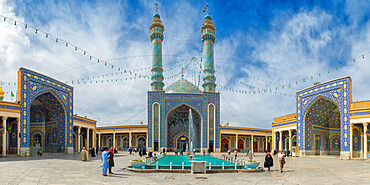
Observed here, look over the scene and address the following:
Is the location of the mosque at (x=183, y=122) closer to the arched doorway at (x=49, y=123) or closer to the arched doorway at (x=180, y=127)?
the arched doorway at (x=49, y=123)

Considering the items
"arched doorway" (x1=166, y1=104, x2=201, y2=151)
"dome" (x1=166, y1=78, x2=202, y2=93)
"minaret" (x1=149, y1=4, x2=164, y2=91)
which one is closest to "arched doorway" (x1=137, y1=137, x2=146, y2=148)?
"arched doorway" (x1=166, y1=104, x2=201, y2=151)

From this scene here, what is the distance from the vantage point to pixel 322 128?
30656 millimetres

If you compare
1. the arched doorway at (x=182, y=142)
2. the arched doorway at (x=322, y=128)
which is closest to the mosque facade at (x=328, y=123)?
the arched doorway at (x=322, y=128)

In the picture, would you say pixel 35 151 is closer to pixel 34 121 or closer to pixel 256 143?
pixel 34 121

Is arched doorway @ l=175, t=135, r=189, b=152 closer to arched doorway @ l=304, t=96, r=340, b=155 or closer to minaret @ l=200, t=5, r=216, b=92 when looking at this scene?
minaret @ l=200, t=5, r=216, b=92

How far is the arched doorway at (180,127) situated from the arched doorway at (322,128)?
51.3 feet

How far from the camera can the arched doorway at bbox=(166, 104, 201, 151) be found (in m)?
40.6

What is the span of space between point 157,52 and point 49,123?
54.7 feet

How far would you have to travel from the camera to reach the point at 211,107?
38875 mm

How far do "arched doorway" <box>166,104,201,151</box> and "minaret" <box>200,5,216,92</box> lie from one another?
459 cm

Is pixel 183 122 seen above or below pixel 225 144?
above

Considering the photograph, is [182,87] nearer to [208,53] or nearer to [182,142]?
[208,53]

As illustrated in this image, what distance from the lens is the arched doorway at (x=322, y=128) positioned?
94.7 feet

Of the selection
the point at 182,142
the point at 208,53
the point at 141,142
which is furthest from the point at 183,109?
the point at 141,142
